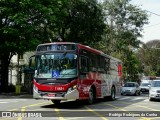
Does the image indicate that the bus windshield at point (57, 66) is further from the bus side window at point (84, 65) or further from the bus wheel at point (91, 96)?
the bus wheel at point (91, 96)

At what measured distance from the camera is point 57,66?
18.8m

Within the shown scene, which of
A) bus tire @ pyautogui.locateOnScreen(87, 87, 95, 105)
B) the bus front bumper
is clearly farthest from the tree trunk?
the bus front bumper

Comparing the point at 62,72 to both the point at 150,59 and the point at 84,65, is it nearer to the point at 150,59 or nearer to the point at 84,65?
the point at 84,65

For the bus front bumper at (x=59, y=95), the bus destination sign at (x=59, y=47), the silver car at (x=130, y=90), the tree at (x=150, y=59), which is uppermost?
the tree at (x=150, y=59)

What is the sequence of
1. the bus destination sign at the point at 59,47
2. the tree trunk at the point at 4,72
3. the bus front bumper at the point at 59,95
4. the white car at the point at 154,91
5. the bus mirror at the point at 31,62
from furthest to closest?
the tree trunk at the point at 4,72
the white car at the point at 154,91
the bus mirror at the point at 31,62
the bus destination sign at the point at 59,47
the bus front bumper at the point at 59,95

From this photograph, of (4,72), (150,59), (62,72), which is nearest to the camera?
(62,72)

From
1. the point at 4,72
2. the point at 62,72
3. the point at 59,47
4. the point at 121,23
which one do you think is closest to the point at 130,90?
the point at 4,72

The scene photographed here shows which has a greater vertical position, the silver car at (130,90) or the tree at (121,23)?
the tree at (121,23)

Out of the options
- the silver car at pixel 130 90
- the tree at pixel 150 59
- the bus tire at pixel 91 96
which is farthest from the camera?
the tree at pixel 150 59

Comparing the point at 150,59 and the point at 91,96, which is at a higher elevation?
the point at 150,59

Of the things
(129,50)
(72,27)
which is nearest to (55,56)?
(72,27)

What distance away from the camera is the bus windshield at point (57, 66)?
18.7m

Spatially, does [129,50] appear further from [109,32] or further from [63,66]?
[63,66]

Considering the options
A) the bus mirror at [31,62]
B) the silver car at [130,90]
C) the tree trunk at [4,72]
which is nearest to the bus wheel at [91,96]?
the bus mirror at [31,62]
